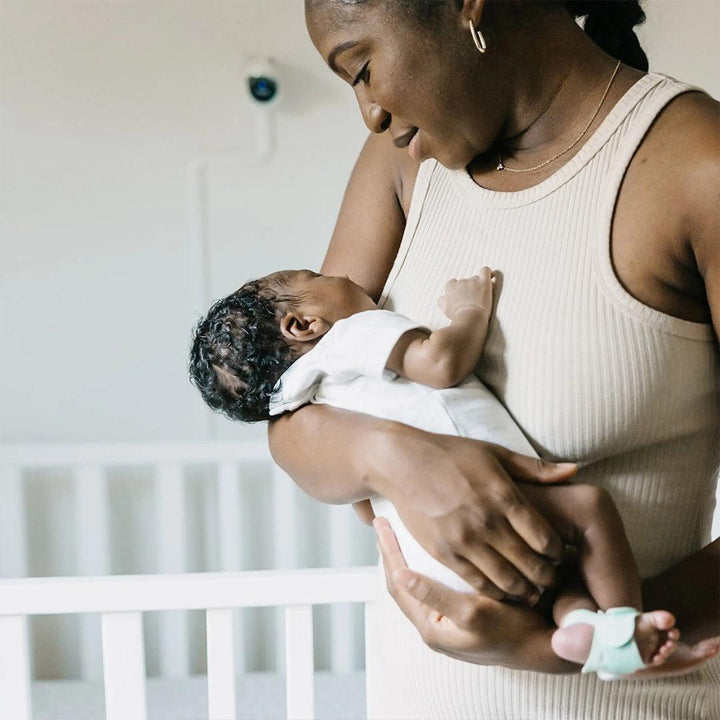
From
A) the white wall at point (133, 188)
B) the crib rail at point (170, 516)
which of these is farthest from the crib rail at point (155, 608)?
the white wall at point (133, 188)

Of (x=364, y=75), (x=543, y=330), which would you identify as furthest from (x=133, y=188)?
(x=543, y=330)

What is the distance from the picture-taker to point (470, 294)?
2.62 feet

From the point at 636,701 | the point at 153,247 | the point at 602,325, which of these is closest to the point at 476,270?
the point at 602,325

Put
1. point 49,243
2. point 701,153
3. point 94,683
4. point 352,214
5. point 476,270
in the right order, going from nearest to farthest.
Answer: point 701,153 → point 476,270 → point 352,214 → point 94,683 → point 49,243

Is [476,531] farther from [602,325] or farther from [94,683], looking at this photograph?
[94,683]

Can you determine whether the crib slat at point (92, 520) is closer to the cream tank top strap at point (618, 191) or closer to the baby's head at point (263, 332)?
the baby's head at point (263, 332)

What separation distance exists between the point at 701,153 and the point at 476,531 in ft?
1.06

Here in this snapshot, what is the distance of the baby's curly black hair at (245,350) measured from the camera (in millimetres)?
962

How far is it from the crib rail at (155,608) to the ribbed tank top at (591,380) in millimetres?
351

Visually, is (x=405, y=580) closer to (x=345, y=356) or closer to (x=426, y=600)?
(x=426, y=600)

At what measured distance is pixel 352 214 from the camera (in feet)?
3.20

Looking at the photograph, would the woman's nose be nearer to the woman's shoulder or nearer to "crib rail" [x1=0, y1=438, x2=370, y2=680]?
the woman's shoulder

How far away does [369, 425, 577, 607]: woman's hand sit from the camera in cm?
72

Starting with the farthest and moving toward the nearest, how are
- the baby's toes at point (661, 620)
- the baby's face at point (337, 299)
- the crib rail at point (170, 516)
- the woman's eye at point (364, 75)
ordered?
1. the crib rail at point (170, 516)
2. the baby's face at point (337, 299)
3. the woman's eye at point (364, 75)
4. the baby's toes at point (661, 620)
